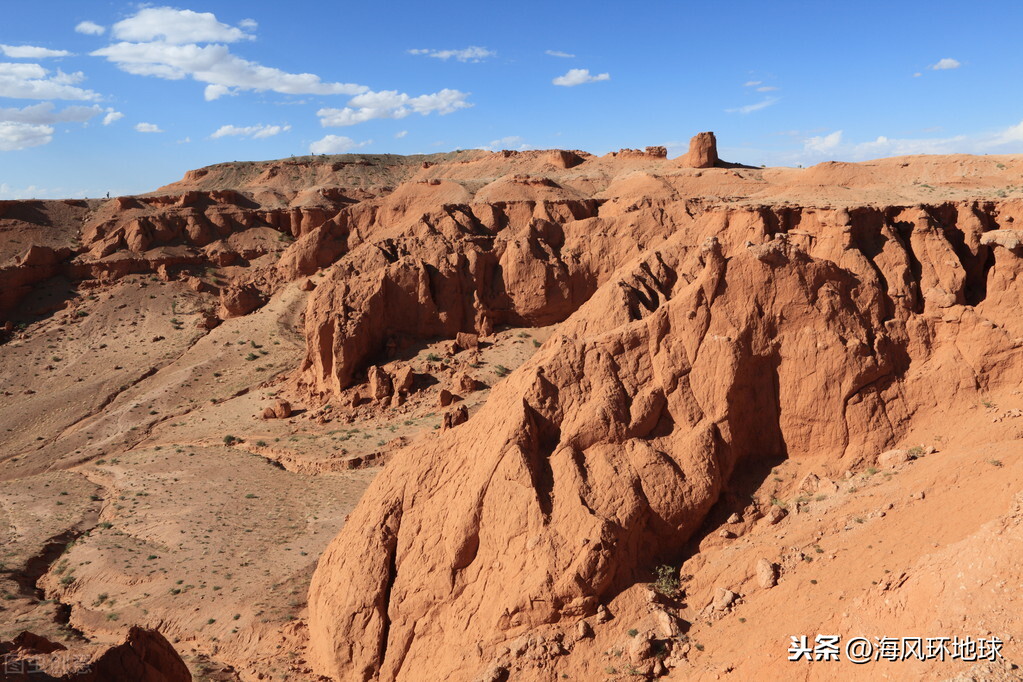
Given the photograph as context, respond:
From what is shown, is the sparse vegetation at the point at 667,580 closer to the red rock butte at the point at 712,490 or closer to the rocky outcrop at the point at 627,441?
the red rock butte at the point at 712,490

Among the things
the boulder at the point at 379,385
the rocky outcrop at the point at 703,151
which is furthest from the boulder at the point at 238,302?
the rocky outcrop at the point at 703,151

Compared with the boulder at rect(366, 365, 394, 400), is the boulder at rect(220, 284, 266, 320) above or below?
above

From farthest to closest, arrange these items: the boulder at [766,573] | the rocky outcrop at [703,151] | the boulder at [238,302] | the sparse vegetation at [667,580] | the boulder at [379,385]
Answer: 1. the rocky outcrop at [703,151]
2. the boulder at [238,302]
3. the boulder at [379,385]
4. the sparse vegetation at [667,580]
5. the boulder at [766,573]

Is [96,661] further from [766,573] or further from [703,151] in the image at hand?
[703,151]

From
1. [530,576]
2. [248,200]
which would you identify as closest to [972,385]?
[530,576]

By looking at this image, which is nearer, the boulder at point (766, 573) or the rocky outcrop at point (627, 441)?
the boulder at point (766, 573)

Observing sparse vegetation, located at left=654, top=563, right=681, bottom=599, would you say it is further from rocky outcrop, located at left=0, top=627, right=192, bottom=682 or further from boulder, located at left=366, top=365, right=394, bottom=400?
Result: boulder, located at left=366, top=365, right=394, bottom=400

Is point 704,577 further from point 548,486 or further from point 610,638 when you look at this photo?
point 548,486

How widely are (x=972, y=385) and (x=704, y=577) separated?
7205 millimetres

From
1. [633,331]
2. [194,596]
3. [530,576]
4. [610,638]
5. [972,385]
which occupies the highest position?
[633,331]

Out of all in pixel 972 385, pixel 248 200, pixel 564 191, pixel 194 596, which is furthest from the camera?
pixel 248 200

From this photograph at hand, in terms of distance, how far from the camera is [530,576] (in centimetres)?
1172

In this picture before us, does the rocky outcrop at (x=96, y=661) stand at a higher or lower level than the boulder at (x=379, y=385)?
lower

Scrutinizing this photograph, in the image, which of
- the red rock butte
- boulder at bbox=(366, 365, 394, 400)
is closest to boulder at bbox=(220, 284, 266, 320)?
boulder at bbox=(366, 365, 394, 400)
